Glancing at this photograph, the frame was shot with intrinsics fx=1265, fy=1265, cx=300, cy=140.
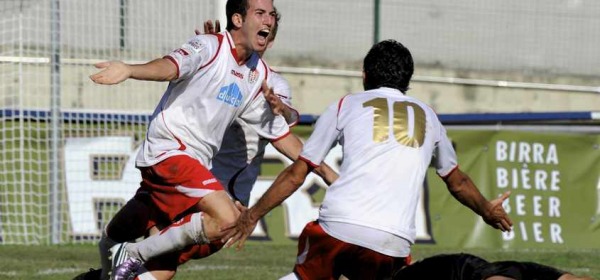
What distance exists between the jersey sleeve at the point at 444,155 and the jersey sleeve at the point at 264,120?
1.61 meters

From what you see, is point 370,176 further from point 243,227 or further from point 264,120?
point 264,120

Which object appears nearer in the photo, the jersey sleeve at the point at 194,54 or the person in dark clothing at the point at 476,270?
the person in dark clothing at the point at 476,270

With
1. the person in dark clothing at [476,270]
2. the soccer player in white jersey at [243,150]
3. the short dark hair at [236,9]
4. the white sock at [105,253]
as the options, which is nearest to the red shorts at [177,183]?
the soccer player in white jersey at [243,150]

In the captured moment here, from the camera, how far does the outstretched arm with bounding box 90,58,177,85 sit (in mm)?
6820

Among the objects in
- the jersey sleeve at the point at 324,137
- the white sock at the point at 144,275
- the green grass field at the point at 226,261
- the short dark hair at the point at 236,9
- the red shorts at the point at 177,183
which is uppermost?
the short dark hair at the point at 236,9

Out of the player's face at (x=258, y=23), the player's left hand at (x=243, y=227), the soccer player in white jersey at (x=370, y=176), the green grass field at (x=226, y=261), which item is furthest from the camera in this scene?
the green grass field at (x=226, y=261)

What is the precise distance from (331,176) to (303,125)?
22.3ft

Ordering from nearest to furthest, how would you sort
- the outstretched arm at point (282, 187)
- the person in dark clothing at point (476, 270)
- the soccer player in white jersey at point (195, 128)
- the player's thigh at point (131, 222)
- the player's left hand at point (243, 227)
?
the person in dark clothing at point (476, 270) < the outstretched arm at point (282, 187) < the player's left hand at point (243, 227) < the soccer player in white jersey at point (195, 128) < the player's thigh at point (131, 222)

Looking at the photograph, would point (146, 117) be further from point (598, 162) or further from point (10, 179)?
point (598, 162)

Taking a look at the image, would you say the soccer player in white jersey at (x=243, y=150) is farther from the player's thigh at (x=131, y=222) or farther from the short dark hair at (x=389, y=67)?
the short dark hair at (x=389, y=67)

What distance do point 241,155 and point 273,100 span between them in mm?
683

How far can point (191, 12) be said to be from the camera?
15016 mm

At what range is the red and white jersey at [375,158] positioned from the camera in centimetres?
649

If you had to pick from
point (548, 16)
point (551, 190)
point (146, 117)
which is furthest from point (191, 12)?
point (548, 16)
